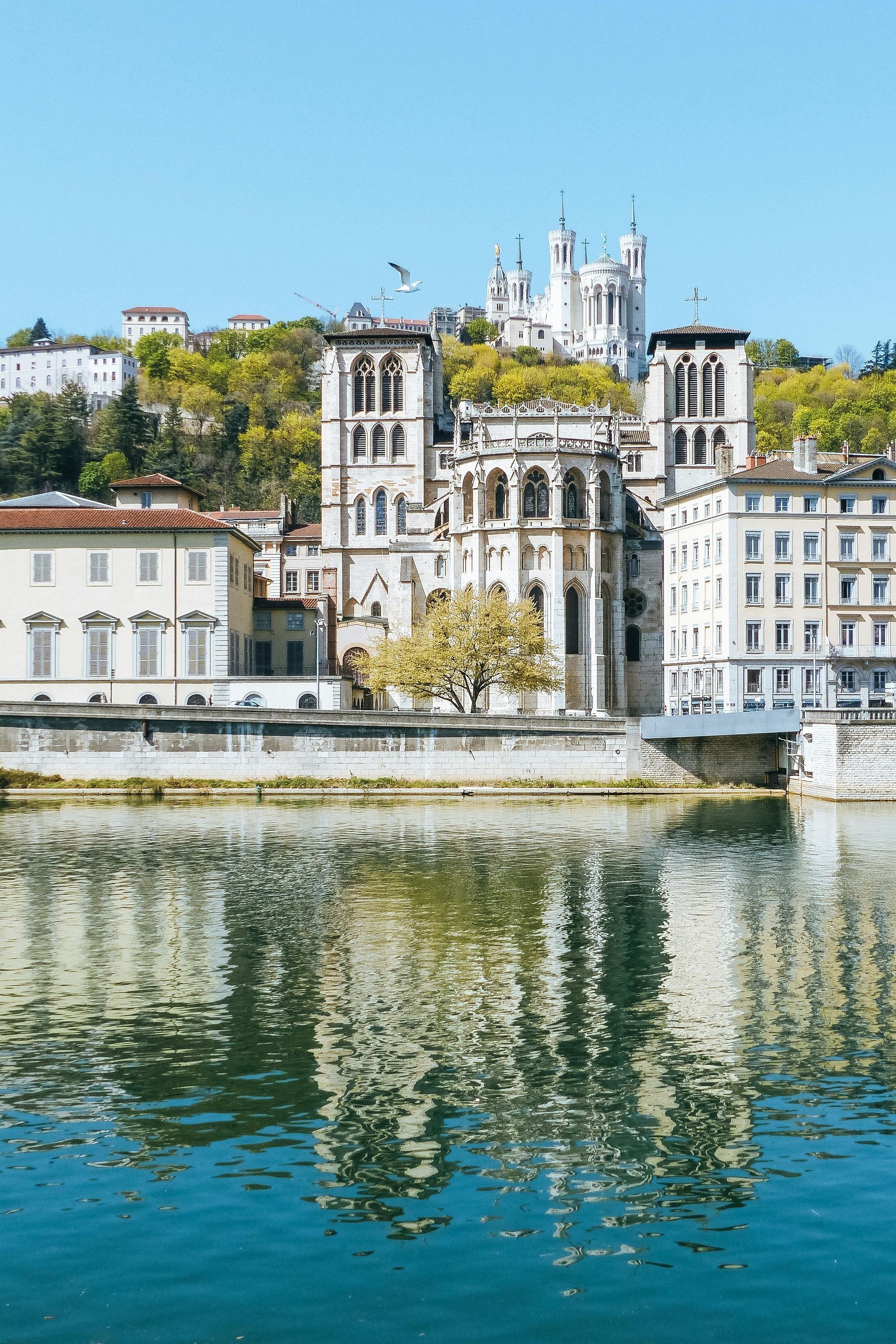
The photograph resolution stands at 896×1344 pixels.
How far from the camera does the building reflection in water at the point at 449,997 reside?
14.3 m

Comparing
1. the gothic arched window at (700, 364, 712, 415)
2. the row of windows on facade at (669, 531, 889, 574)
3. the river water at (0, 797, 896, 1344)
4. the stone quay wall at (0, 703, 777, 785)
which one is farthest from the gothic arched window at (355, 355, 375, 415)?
the river water at (0, 797, 896, 1344)

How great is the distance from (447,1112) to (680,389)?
78221 mm

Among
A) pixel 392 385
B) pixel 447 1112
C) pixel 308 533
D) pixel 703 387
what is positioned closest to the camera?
pixel 447 1112

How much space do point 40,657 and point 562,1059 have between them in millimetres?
46384

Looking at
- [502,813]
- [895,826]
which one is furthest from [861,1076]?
[502,813]

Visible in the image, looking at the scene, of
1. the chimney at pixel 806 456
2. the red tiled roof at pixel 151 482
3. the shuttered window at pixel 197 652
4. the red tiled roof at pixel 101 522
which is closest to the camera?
the chimney at pixel 806 456

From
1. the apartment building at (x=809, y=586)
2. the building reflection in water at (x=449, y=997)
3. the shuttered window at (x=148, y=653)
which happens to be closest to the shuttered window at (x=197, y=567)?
the shuttered window at (x=148, y=653)

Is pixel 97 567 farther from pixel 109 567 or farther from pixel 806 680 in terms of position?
pixel 806 680

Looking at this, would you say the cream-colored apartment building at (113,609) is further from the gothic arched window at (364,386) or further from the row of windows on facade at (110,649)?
the gothic arched window at (364,386)

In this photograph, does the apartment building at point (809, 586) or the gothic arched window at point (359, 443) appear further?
the gothic arched window at point (359, 443)

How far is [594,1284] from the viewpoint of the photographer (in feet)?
36.5

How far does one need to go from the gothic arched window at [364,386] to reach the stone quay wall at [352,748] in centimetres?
3774

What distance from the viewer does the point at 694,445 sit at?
8788cm

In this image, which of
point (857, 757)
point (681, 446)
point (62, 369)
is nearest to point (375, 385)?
point (681, 446)
